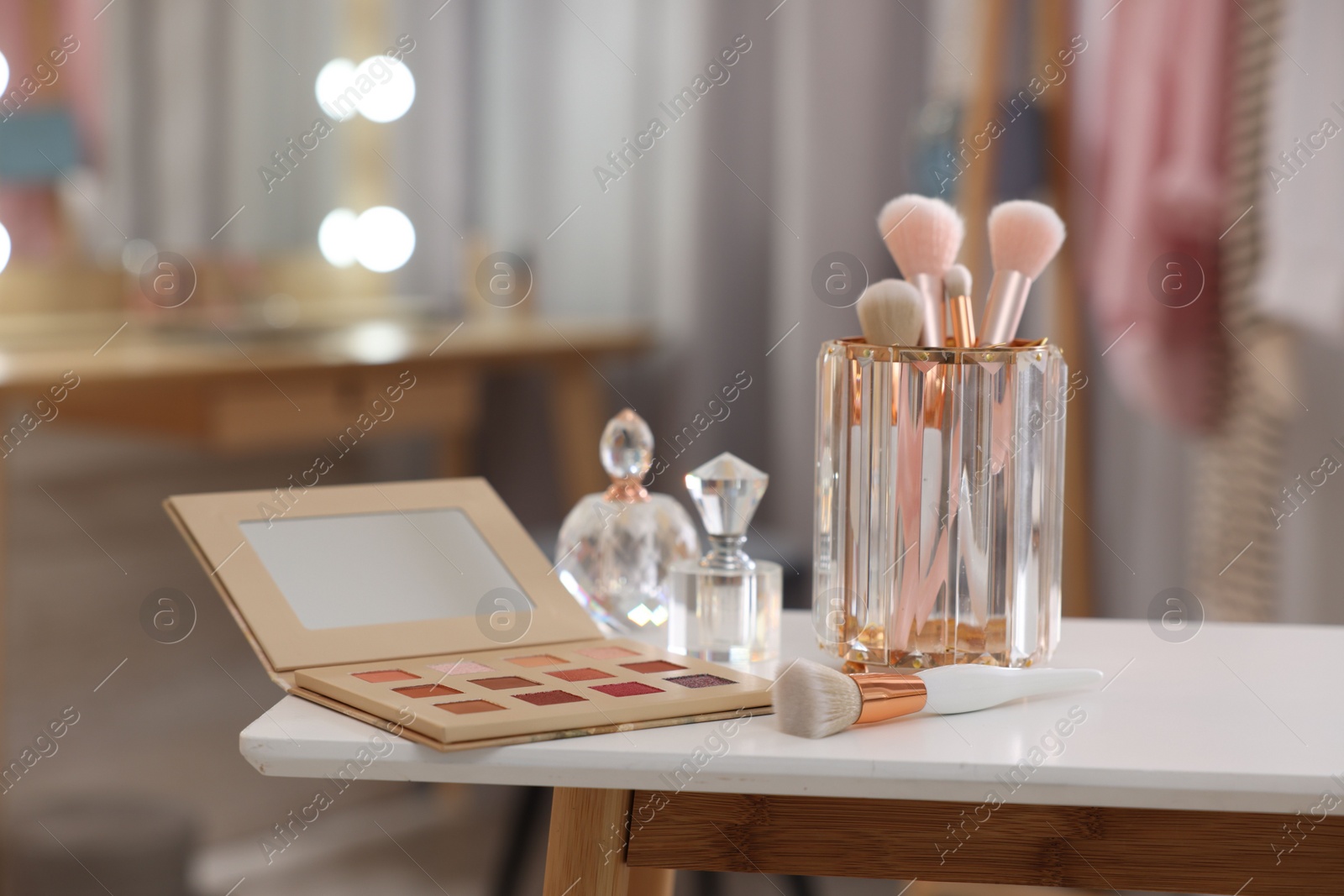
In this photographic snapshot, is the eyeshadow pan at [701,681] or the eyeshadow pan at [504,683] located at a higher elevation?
the eyeshadow pan at [504,683]

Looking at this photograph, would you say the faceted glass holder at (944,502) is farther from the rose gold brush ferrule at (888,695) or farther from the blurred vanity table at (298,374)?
the blurred vanity table at (298,374)

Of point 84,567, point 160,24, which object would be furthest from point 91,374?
point 160,24

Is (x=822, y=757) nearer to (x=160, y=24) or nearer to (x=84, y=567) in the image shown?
(x=84, y=567)

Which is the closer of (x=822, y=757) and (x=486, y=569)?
(x=822, y=757)

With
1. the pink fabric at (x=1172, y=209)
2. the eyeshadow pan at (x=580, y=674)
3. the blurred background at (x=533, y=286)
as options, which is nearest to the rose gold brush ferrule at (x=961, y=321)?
the eyeshadow pan at (x=580, y=674)

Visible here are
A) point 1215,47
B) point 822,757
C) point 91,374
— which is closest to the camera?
point 822,757

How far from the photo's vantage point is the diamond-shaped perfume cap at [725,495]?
2.03 ft

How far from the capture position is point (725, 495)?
0.62 metres

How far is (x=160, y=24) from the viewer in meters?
1.96

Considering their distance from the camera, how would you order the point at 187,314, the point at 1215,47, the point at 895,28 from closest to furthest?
1. the point at 1215,47
2. the point at 895,28
3. the point at 187,314

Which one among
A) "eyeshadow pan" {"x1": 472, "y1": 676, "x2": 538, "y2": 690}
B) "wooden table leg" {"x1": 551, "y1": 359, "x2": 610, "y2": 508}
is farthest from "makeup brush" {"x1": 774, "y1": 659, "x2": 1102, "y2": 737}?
"wooden table leg" {"x1": 551, "y1": 359, "x2": 610, "y2": 508}

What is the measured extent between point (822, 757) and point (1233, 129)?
3.80 ft

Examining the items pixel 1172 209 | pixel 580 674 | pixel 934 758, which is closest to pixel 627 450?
pixel 580 674

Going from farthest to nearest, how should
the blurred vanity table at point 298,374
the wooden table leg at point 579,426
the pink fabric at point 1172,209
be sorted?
the wooden table leg at point 579,426 < the blurred vanity table at point 298,374 < the pink fabric at point 1172,209
